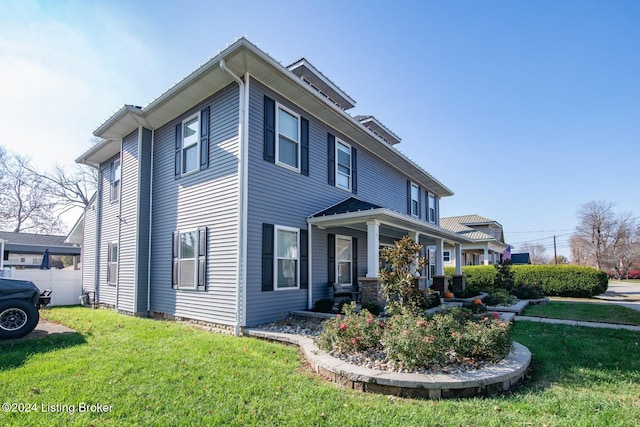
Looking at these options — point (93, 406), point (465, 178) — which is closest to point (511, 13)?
point (93, 406)

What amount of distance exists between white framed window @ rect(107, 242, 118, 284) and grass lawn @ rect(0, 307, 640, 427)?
4.99 metres

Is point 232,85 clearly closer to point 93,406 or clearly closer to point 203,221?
point 203,221

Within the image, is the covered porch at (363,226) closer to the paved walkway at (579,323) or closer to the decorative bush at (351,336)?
the paved walkway at (579,323)

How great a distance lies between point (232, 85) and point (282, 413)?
6.84m

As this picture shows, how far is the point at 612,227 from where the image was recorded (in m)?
42.4

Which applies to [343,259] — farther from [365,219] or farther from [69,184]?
[69,184]

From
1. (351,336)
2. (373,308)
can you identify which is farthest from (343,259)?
(351,336)

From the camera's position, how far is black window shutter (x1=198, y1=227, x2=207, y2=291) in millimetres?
8055

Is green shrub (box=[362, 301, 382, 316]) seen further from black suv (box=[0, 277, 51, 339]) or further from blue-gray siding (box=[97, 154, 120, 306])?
blue-gray siding (box=[97, 154, 120, 306])

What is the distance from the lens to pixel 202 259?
8.14 meters

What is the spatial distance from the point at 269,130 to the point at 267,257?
9.60 ft

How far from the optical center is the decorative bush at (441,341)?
4.27 m

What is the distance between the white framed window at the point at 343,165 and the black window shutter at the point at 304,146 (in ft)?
5.04

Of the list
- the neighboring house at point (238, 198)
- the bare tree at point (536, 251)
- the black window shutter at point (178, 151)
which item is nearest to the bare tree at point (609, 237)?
the bare tree at point (536, 251)
